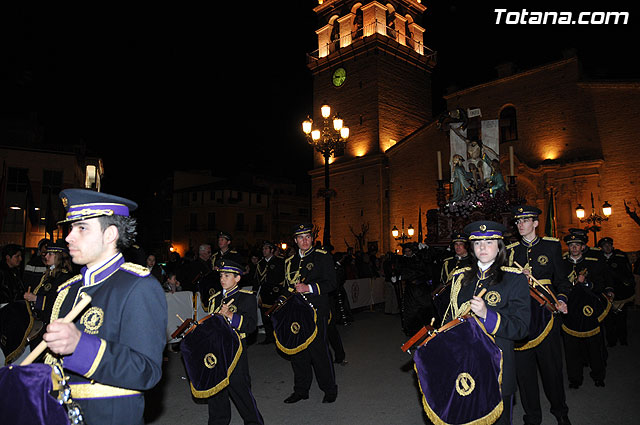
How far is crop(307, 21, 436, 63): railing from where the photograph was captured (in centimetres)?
3331

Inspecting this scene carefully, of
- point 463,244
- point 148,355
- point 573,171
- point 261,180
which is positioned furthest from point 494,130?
point 261,180

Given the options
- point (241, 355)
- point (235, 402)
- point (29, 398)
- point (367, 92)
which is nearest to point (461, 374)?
point (241, 355)

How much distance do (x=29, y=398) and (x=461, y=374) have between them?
2.83m

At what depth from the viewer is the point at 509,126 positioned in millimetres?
29703

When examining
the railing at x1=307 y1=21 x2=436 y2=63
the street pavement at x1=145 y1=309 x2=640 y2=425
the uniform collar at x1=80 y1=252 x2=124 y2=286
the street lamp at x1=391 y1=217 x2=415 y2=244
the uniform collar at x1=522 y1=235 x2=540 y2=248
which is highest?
the railing at x1=307 y1=21 x2=436 y2=63

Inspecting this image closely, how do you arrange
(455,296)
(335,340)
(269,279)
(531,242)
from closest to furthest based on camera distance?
1. (455,296)
2. (531,242)
3. (335,340)
4. (269,279)

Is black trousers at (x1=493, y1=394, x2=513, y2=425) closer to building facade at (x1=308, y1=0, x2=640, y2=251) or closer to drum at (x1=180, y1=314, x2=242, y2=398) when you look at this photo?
drum at (x1=180, y1=314, x2=242, y2=398)

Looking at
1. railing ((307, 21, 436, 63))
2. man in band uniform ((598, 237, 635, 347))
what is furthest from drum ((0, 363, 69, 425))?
railing ((307, 21, 436, 63))

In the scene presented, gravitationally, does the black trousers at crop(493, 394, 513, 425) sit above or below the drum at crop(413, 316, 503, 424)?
below

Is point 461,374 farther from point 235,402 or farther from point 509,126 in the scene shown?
point 509,126

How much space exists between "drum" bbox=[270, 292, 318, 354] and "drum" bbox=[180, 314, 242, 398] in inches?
56.0

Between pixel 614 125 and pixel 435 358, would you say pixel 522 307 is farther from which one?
pixel 614 125

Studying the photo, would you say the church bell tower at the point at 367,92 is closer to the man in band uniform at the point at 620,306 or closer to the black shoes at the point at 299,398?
the man in band uniform at the point at 620,306

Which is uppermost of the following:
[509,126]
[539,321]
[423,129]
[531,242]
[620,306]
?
[423,129]
